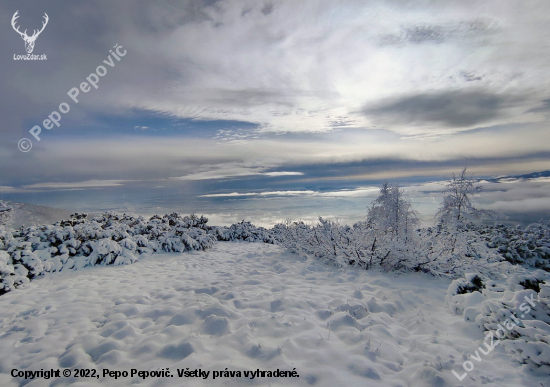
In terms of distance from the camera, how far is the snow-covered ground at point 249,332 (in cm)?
342

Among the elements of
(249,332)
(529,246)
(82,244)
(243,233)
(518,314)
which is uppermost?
(82,244)

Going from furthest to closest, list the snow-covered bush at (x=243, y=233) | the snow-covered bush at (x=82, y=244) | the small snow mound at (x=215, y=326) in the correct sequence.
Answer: the snow-covered bush at (x=243, y=233)
the snow-covered bush at (x=82, y=244)
the small snow mound at (x=215, y=326)

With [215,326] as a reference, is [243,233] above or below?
below

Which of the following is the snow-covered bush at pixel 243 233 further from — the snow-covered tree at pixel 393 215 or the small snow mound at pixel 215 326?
the small snow mound at pixel 215 326

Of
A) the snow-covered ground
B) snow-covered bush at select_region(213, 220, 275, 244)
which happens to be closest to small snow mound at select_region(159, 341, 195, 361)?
the snow-covered ground

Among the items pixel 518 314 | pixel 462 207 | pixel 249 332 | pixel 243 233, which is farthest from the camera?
pixel 243 233

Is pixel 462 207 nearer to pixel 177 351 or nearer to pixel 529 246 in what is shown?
pixel 529 246

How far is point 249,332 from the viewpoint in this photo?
436cm

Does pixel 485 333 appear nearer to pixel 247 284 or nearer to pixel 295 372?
pixel 295 372

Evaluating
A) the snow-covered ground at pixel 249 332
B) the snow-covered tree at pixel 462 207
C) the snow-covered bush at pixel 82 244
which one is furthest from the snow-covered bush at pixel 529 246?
the snow-covered bush at pixel 82 244

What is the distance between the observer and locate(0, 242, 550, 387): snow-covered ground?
3422 mm

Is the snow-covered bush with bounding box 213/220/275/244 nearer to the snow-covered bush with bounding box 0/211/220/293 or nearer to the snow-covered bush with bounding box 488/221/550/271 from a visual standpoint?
the snow-covered bush with bounding box 0/211/220/293

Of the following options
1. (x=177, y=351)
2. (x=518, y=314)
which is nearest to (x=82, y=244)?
(x=177, y=351)

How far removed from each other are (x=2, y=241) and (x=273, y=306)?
944cm
